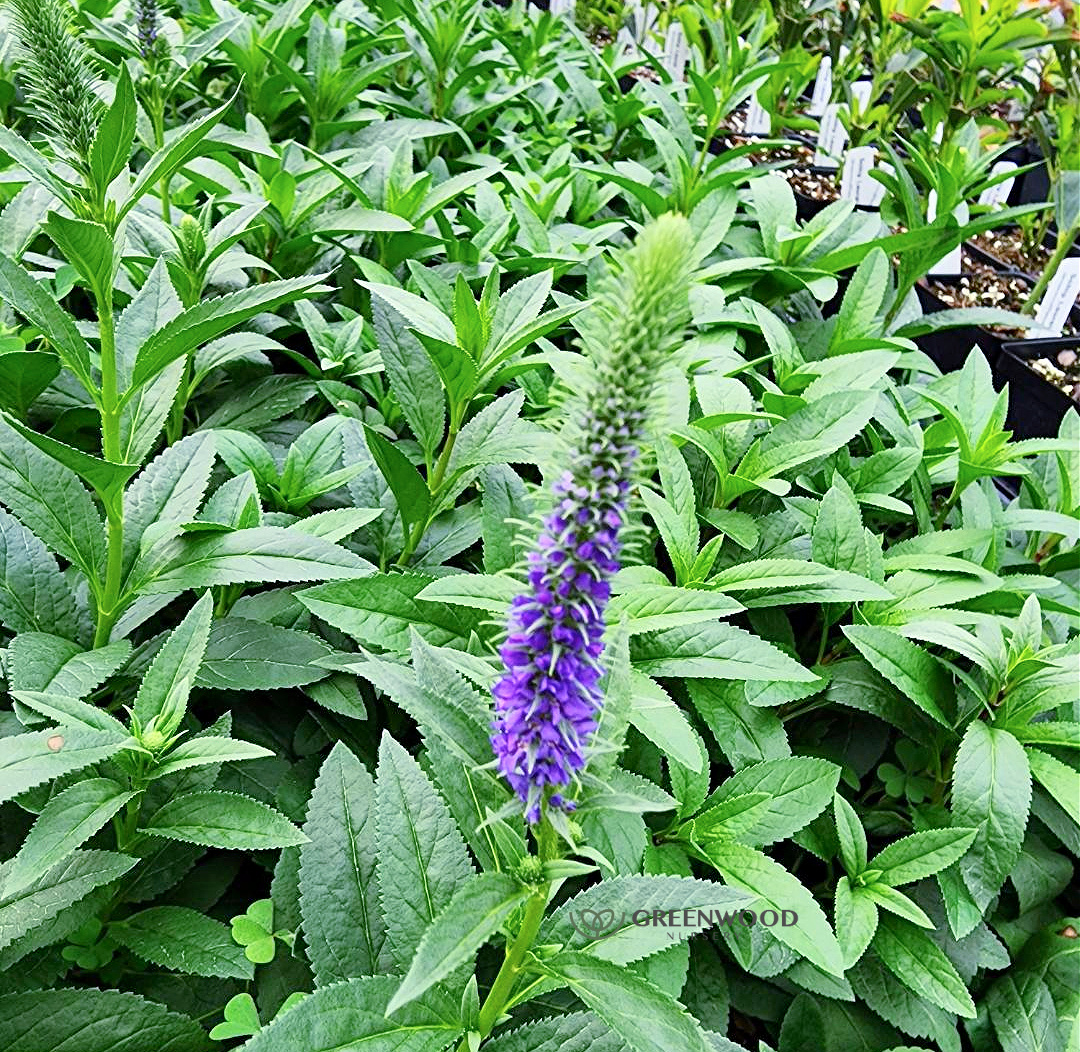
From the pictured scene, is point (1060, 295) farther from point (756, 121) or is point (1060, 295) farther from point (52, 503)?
point (52, 503)

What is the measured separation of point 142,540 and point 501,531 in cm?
67

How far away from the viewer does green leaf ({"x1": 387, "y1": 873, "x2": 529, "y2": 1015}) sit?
A: 3.24 ft

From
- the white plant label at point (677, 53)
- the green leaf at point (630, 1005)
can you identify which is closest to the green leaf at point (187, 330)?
the green leaf at point (630, 1005)

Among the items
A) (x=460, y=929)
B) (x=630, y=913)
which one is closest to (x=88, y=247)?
(x=460, y=929)

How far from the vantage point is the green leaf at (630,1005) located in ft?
3.84

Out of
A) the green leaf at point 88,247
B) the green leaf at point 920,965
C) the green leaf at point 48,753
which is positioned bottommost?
the green leaf at point 920,965

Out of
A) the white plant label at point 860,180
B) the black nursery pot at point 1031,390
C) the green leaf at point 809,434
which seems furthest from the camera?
the white plant label at point 860,180

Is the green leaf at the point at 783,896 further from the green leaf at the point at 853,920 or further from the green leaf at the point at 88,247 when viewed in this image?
the green leaf at the point at 88,247

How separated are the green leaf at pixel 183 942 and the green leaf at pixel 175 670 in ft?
1.19

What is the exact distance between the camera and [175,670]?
5.17 ft

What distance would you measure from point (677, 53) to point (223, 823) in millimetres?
5203

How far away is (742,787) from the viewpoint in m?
1.82

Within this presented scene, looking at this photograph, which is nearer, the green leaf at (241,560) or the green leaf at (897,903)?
the green leaf at (241,560)

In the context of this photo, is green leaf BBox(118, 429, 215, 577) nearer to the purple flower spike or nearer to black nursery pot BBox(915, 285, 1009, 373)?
the purple flower spike
